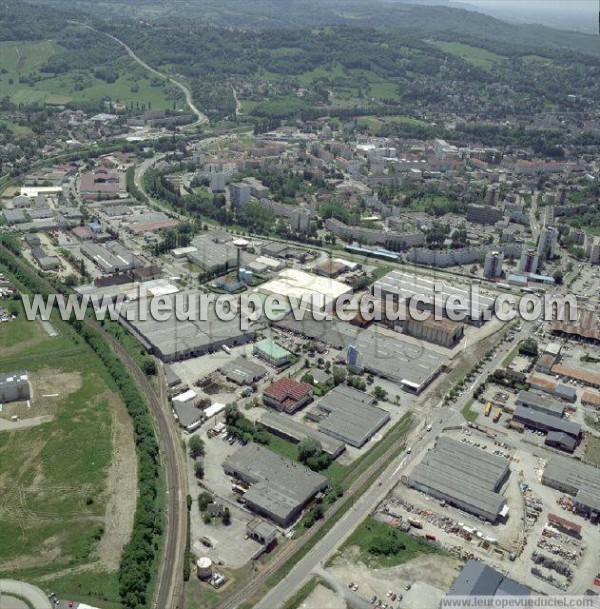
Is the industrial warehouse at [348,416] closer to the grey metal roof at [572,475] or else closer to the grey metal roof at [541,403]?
the grey metal roof at [541,403]

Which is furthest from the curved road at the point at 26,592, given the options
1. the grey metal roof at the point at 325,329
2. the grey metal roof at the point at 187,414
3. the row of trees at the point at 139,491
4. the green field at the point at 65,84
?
the green field at the point at 65,84

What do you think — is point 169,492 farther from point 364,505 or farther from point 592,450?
point 592,450

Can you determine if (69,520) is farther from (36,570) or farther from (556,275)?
(556,275)

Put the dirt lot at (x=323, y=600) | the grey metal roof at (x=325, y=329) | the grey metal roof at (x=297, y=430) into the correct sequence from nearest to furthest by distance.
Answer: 1. the dirt lot at (x=323, y=600)
2. the grey metal roof at (x=297, y=430)
3. the grey metal roof at (x=325, y=329)

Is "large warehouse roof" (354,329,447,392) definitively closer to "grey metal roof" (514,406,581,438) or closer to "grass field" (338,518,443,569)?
"grey metal roof" (514,406,581,438)

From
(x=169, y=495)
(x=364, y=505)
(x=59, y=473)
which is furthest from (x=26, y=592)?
(x=364, y=505)

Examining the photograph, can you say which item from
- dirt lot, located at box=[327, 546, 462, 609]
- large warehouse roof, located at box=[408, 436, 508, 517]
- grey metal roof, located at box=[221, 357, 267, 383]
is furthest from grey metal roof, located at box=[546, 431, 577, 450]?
grey metal roof, located at box=[221, 357, 267, 383]
